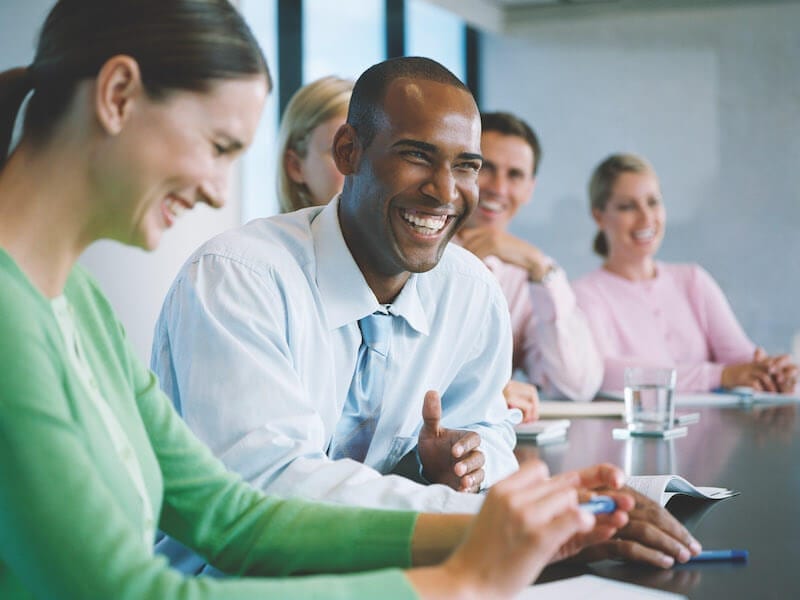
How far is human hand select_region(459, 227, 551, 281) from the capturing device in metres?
2.87

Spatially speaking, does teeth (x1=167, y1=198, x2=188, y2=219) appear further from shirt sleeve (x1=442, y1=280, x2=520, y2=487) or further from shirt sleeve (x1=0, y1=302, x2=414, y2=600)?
shirt sleeve (x1=442, y1=280, x2=520, y2=487)

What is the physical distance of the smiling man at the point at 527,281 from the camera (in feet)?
9.61

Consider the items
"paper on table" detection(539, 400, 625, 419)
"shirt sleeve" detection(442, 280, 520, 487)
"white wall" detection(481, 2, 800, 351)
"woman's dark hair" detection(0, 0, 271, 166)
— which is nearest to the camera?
"woman's dark hair" detection(0, 0, 271, 166)

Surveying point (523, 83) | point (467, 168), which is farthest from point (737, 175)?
point (467, 168)

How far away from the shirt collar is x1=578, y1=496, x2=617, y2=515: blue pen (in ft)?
2.21

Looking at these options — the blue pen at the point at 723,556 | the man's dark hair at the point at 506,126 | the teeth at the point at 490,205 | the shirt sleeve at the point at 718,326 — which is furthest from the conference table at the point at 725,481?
the man's dark hair at the point at 506,126

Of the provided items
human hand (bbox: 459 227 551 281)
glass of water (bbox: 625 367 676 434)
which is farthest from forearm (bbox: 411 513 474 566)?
human hand (bbox: 459 227 551 281)

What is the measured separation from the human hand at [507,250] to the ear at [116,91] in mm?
2076

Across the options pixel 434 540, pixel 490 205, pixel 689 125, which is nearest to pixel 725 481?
pixel 434 540

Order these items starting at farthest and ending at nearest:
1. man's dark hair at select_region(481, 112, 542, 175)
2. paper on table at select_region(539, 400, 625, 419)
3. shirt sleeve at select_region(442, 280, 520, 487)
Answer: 1. man's dark hair at select_region(481, 112, 542, 175)
2. paper on table at select_region(539, 400, 625, 419)
3. shirt sleeve at select_region(442, 280, 520, 487)

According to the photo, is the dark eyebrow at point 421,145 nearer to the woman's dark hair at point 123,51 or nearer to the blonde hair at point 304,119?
the woman's dark hair at point 123,51

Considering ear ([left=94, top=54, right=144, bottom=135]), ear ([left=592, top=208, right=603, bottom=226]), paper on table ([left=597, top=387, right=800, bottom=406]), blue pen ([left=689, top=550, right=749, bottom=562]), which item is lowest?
paper on table ([left=597, top=387, right=800, bottom=406])

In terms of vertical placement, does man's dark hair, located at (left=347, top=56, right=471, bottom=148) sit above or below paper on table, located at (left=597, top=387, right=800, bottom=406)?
above

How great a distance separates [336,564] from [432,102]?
0.85 m
